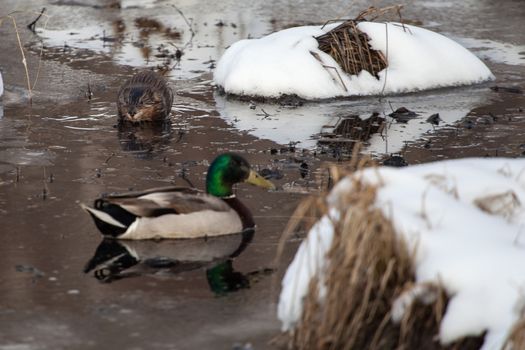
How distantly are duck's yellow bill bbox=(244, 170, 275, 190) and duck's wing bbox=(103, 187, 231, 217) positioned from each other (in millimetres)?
470

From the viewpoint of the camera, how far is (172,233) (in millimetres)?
8922

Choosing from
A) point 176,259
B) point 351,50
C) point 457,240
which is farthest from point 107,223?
point 351,50

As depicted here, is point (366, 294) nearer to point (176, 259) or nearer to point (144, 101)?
point (176, 259)

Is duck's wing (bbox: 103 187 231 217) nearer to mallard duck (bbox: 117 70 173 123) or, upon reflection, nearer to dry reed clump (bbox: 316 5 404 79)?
mallard duck (bbox: 117 70 173 123)

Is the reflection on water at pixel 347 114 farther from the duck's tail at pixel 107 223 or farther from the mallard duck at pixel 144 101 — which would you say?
the duck's tail at pixel 107 223

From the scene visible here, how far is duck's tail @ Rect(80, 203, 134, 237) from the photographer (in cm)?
869

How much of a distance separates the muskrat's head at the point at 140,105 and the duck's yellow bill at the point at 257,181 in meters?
3.53

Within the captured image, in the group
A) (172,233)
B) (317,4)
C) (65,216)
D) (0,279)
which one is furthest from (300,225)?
(317,4)

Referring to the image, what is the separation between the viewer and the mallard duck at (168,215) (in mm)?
8773

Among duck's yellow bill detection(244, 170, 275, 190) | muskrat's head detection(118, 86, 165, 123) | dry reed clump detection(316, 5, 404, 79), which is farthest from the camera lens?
dry reed clump detection(316, 5, 404, 79)

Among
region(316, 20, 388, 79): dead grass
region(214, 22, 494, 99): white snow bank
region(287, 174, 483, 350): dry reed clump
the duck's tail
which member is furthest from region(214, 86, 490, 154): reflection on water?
region(287, 174, 483, 350): dry reed clump

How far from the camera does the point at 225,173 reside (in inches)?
364

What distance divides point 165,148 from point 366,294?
18.8 ft

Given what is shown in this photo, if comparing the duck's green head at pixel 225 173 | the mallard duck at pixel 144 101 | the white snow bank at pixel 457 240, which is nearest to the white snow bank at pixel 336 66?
the mallard duck at pixel 144 101
